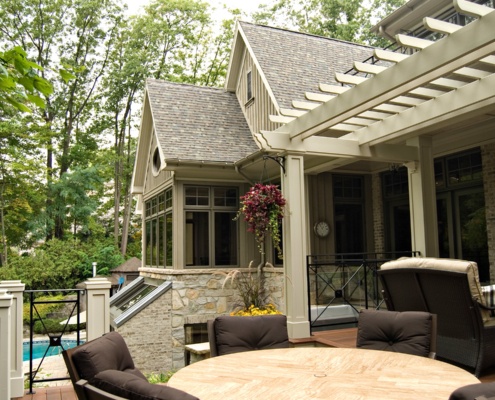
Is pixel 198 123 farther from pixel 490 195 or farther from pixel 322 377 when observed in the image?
pixel 322 377

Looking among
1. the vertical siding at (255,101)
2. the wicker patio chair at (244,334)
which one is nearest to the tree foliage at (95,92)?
the vertical siding at (255,101)

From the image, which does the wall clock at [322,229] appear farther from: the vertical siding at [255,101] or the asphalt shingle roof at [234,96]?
the vertical siding at [255,101]

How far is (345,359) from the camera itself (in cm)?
317

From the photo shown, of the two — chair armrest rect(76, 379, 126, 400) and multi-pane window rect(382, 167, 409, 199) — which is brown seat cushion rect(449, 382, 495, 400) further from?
multi-pane window rect(382, 167, 409, 199)

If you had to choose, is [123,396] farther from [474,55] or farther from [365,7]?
[365,7]

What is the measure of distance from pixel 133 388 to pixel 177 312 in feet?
24.5

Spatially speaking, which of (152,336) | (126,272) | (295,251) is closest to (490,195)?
(295,251)

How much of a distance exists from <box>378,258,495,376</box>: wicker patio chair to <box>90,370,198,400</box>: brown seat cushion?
123 inches

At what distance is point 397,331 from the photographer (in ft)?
12.1

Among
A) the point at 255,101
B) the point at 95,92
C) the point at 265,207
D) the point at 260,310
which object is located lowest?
the point at 260,310

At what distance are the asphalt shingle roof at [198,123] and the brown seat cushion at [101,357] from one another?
626 cm

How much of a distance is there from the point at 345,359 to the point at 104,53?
22.7 m

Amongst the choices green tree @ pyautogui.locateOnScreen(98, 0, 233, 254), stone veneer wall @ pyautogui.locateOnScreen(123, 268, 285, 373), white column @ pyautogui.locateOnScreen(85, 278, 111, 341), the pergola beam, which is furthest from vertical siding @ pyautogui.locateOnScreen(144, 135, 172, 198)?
green tree @ pyautogui.locateOnScreen(98, 0, 233, 254)

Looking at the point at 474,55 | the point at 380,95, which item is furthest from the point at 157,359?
the point at 474,55
